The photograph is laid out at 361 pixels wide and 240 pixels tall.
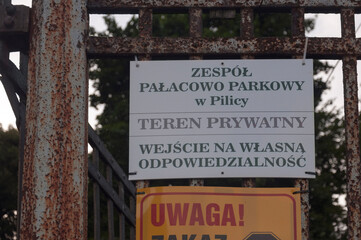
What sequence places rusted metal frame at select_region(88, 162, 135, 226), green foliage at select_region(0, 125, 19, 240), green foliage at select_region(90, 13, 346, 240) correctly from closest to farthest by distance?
1. rusted metal frame at select_region(88, 162, 135, 226)
2. green foliage at select_region(0, 125, 19, 240)
3. green foliage at select_region(90, 13, 346, 240)

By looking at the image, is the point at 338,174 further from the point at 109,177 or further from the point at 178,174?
the point at 178,174

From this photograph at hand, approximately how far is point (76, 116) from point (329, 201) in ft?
52.4

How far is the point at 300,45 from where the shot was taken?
11.5ft

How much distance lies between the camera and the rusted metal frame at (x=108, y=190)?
4743mm

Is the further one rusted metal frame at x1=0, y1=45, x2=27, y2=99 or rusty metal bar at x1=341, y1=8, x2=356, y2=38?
rusted metal frame at x1=0, y1=45, x2=27, y2=99

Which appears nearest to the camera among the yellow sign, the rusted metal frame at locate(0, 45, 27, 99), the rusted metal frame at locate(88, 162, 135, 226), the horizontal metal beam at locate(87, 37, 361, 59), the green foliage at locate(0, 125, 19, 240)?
the yellow sign

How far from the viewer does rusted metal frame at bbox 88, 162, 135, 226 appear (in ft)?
15.6

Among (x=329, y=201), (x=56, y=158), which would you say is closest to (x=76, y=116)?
(x=56, y=158)

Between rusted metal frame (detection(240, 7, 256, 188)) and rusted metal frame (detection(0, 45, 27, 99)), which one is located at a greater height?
rusted metal frame (detection(240, 7, 256, 188))

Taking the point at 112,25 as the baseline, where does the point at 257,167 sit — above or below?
below

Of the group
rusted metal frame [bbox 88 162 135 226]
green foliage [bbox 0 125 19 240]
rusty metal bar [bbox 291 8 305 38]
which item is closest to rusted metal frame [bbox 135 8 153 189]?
rusty metal bar [bbox 291 8 305 38]

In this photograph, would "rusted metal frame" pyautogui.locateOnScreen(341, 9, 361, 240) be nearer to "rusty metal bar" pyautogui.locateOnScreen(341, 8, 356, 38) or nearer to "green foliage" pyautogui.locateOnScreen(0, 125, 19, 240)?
"rusty metal bar" pyautogui.locateOnScreen(341, 8, 356, 38)

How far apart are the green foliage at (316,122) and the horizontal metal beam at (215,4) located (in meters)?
13.6

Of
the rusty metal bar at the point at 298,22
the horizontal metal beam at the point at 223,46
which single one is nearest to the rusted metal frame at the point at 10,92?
the horizontal metal beam at the point at 223,46
